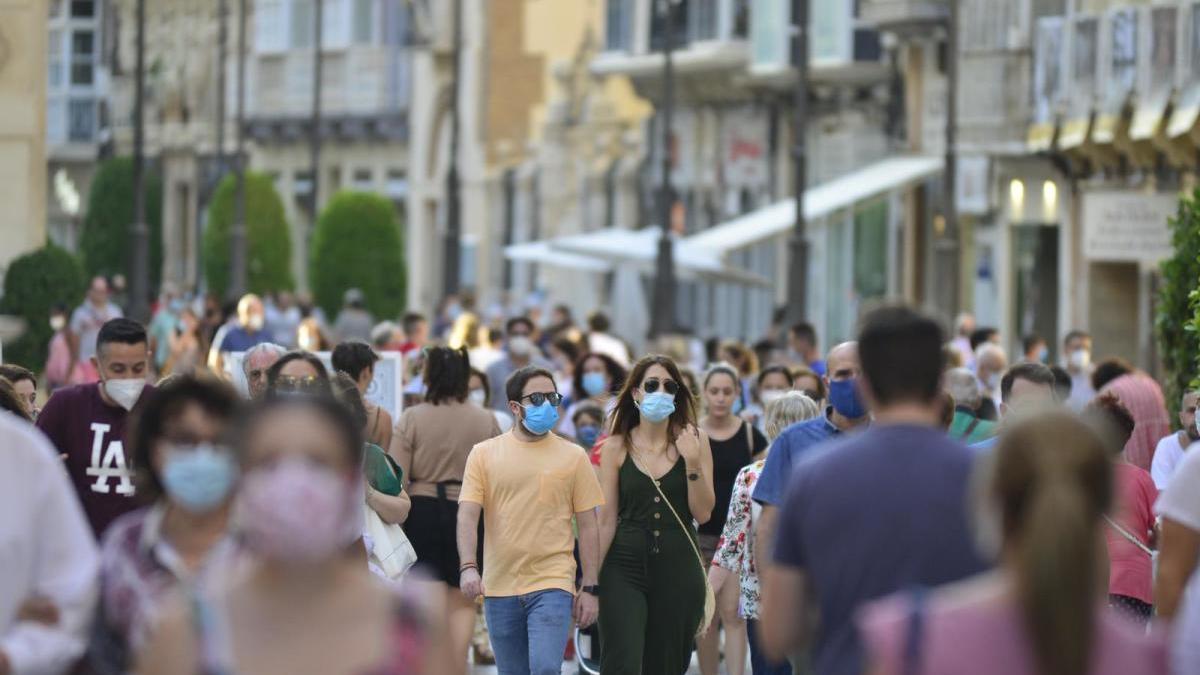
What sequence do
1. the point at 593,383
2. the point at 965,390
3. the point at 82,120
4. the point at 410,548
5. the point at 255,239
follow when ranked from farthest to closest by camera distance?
the point at 82,120, the point at 255,239, the point at 593,383, the point at 965,390, the point at 410,548

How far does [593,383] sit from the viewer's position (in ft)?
59.3

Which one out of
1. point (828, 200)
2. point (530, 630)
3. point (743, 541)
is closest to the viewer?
point (530, 630)

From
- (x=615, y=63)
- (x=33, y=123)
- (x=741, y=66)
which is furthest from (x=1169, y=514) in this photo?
(x=615, y=63)

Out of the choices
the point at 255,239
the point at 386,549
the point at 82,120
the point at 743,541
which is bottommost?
the point at 743,541

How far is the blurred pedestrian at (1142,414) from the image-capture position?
13.8m

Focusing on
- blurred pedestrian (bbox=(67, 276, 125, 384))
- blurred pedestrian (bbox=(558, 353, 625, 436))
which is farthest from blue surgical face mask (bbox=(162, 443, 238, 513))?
blurred pedestrian (bbox=(67, 276, 125, 384))

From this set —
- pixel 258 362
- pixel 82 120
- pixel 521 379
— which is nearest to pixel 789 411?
pixel 521 379

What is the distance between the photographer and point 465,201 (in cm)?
5738

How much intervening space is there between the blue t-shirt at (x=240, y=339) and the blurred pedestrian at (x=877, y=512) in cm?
1536

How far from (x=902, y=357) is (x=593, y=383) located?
12335 mm

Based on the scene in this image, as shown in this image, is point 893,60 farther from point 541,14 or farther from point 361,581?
point 361,581

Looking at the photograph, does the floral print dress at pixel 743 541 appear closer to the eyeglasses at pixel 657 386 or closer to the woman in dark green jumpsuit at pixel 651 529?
the woman in dark green jumpsuit at pixel 651 529

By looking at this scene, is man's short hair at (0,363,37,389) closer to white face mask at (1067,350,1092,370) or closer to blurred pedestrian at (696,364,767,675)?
blurred pedestrian at (696,364,767,675)

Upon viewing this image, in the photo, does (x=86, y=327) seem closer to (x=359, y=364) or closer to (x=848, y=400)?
(x=359, y=364)
